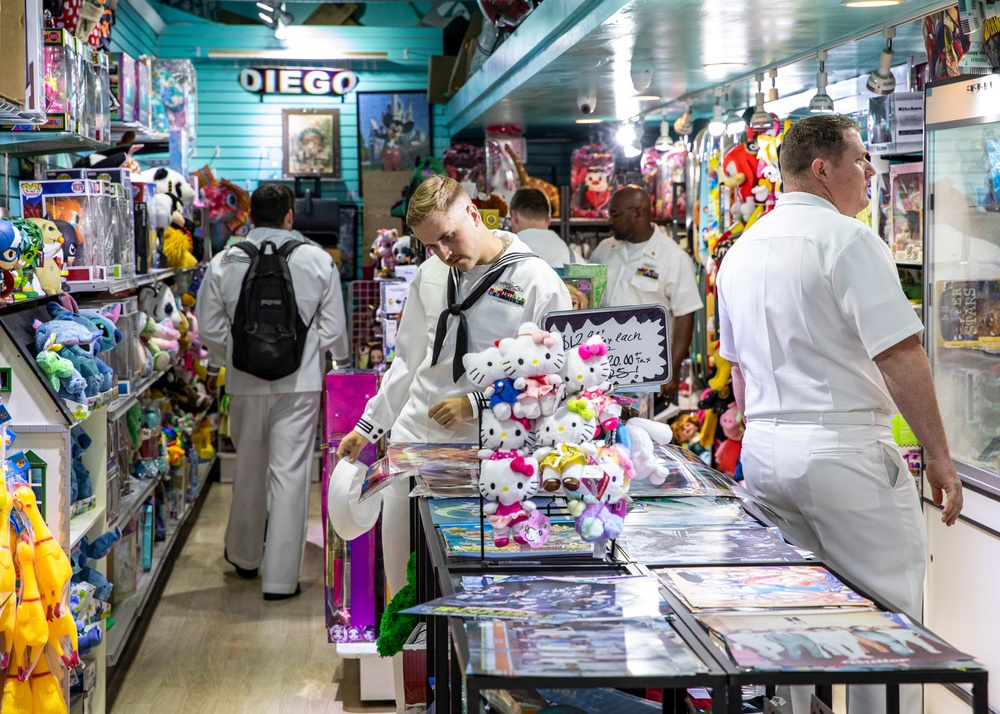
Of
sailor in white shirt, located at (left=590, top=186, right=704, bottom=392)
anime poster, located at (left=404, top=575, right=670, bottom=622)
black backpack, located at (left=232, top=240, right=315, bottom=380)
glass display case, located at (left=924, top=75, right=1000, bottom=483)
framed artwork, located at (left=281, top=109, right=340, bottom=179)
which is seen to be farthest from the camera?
framed artwork, located at (left=281, top=109, right=340, bottom=179)

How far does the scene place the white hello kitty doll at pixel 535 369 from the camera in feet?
6.94

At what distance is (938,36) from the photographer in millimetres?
3844

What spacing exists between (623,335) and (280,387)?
315 cm

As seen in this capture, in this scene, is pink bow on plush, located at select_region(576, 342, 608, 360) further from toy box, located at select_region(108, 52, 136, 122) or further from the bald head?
the bald head

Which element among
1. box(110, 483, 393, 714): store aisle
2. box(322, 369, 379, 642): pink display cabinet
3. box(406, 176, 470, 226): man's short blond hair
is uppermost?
box(406, 176, 470, 226): man's short blond hair

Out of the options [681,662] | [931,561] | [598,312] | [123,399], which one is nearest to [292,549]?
[123,399]

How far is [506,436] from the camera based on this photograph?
6.89ft

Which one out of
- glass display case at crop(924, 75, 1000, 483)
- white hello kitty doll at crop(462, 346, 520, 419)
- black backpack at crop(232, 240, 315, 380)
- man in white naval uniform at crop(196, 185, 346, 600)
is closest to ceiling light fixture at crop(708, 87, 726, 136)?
glass display case at crop(924, 75, 1000, 483)

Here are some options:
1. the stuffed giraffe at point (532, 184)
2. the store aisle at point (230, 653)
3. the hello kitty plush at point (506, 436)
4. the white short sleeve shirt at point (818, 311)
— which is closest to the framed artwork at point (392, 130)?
the stuffed giraffe at point (532, 184)

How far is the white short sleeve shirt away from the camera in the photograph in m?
2.59

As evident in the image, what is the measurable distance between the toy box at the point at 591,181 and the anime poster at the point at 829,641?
19.2ft

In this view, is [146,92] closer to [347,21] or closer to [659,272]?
[659,272]

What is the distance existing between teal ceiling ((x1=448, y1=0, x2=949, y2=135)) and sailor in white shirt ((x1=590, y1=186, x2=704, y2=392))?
0.64 m

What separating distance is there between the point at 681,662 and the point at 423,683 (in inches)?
77.1
